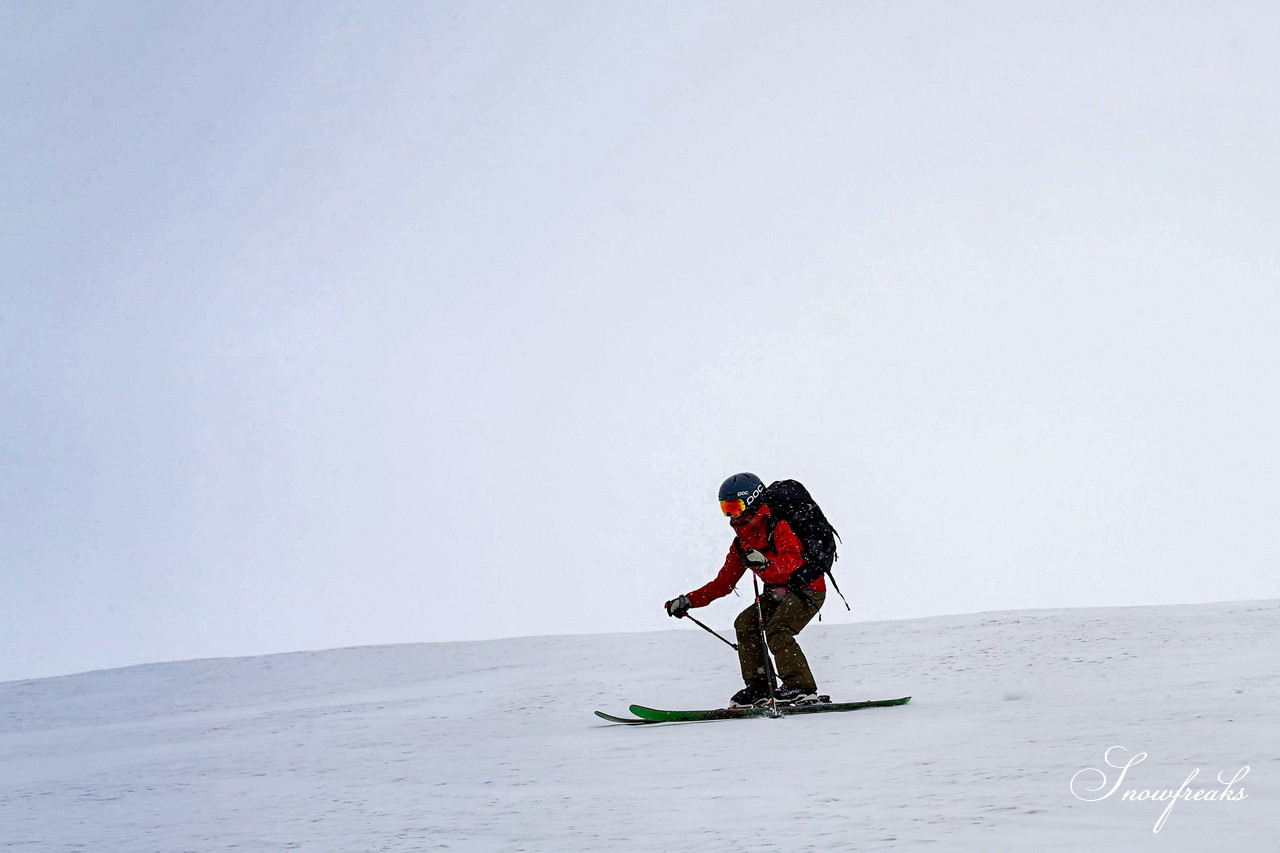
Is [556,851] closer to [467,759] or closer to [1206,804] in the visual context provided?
[1206,804]

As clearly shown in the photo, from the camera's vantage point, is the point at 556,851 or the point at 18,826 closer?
the point at 556,851

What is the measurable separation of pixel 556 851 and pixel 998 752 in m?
2.49

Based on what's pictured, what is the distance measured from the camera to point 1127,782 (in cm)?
447

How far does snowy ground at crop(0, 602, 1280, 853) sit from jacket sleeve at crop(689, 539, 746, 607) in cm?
128

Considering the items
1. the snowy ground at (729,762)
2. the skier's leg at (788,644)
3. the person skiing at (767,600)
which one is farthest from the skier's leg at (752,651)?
the snowy ground at (729,762)

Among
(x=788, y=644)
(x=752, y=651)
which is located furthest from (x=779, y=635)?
(x=752, y=651)

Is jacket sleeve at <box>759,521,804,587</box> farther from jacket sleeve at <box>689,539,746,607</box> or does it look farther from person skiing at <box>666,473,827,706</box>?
jacket sleeve at <box>689,539,746,607</box>

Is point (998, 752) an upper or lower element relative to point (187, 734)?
lower

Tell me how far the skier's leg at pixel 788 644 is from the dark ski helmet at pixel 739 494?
81cm

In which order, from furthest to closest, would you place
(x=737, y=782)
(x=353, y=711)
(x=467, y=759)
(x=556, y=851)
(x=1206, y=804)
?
1. (x=353, y=711)
2. (x=467, y=759)
3. (x=737, y=782)
4. (x=556, y=851)
5. (x=1206, y=804)

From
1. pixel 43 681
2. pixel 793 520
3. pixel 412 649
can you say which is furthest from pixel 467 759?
pixel 43 681

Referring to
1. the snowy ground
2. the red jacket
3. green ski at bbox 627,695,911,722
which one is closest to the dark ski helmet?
the red jacket

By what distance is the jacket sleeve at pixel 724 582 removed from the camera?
922 cm

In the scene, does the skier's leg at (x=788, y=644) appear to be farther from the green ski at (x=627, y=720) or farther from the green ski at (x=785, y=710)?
the green ski at (x=627, y=720)
